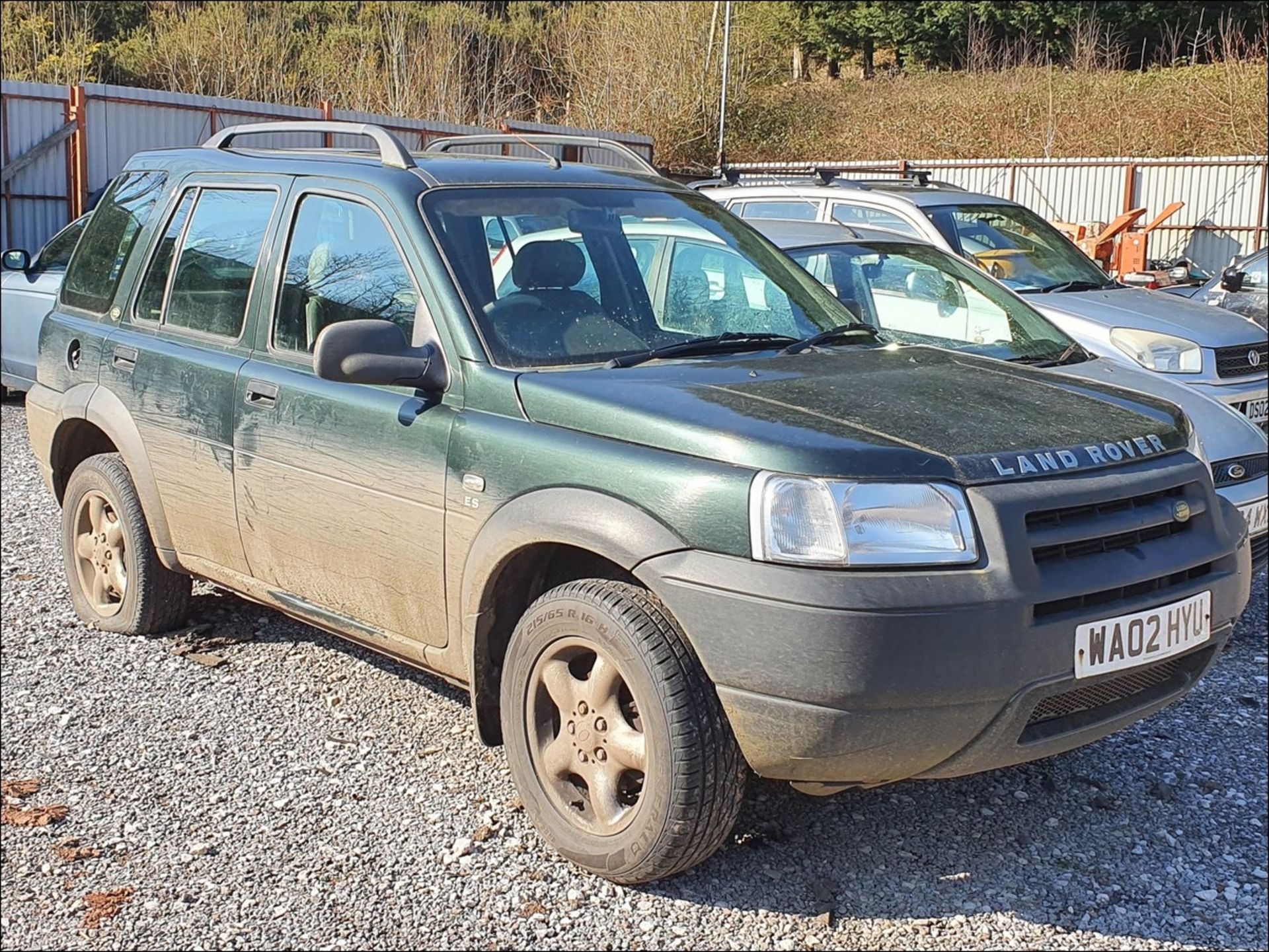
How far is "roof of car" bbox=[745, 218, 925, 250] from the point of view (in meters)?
7.39

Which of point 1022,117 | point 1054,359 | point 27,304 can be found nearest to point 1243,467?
point 1054,359

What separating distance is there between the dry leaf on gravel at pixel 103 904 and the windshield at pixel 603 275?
1742 millimetres

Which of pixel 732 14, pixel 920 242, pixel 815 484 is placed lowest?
pixel 815 484

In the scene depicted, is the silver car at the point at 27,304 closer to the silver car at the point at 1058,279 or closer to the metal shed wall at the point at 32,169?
the silver car at the point at 1058,279

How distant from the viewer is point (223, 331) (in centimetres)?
483

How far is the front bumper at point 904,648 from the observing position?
3104 millimetres

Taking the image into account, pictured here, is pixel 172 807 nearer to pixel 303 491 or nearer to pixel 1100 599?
pixel 303 491

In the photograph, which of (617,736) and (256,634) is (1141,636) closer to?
(617,736)

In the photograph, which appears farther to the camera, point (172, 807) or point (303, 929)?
point (172, 807)

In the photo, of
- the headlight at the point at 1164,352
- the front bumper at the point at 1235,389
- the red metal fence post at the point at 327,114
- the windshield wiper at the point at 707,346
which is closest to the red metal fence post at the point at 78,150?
the red metal fence post at the point at 327,114

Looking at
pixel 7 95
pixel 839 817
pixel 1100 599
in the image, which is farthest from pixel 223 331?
pixel 7 95

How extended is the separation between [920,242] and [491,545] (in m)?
4.50

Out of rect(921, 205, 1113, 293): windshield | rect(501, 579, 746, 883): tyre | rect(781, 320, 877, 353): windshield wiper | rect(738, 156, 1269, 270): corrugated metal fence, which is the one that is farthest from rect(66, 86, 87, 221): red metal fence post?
rect(501, 579, 746, 883): tyre

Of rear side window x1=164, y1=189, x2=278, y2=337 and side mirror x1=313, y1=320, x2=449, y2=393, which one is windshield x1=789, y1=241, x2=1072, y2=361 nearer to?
rear side window x1=164, y1=189, x2=278, y2=337
